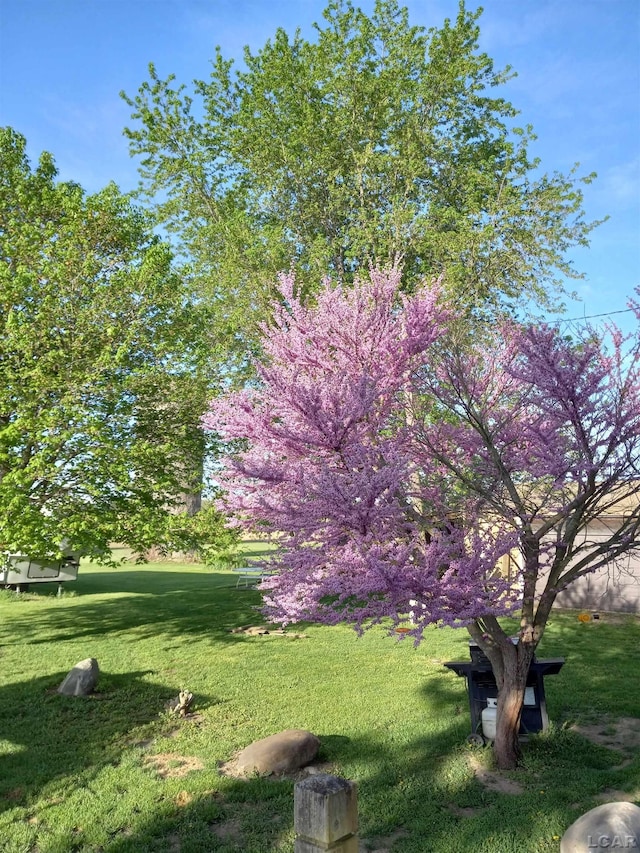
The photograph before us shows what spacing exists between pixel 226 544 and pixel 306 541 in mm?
6630

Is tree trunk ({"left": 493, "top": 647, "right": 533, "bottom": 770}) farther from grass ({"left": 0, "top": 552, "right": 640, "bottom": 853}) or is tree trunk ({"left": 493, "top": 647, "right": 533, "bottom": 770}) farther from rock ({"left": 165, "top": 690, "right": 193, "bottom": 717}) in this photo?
rock ({"left": 165, "top": 690, "right": 193, "bottom": 717})

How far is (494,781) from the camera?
18.9 ft

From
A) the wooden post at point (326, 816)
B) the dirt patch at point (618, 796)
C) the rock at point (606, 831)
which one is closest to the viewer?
the wooden post at point (326, 816)

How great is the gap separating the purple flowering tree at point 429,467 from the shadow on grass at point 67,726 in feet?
8.32

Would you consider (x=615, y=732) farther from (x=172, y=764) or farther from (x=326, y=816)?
(x=326, y=816)

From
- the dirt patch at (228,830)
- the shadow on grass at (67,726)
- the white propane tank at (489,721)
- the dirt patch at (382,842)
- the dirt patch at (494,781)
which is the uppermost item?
the white propane tank at (489,721)

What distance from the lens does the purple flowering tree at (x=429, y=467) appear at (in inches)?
216

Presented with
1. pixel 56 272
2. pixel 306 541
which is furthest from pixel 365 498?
pixel 56 272

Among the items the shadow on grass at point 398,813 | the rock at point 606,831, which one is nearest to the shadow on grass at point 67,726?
the shadow on grass at point 398,813

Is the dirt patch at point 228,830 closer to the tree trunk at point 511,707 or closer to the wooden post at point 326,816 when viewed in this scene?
the wooden post at point 326,816

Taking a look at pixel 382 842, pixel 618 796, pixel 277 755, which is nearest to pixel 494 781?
pixel 618 796

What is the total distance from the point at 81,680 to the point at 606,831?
761cm

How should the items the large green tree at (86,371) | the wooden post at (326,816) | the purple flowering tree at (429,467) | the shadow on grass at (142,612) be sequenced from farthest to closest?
the shadow on grass at (142,612) → the large green tree at (86,371) → the purple flowering tree at (429,467) → the wooden post at (326,816)

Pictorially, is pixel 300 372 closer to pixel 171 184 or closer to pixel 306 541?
pixel 306 541
